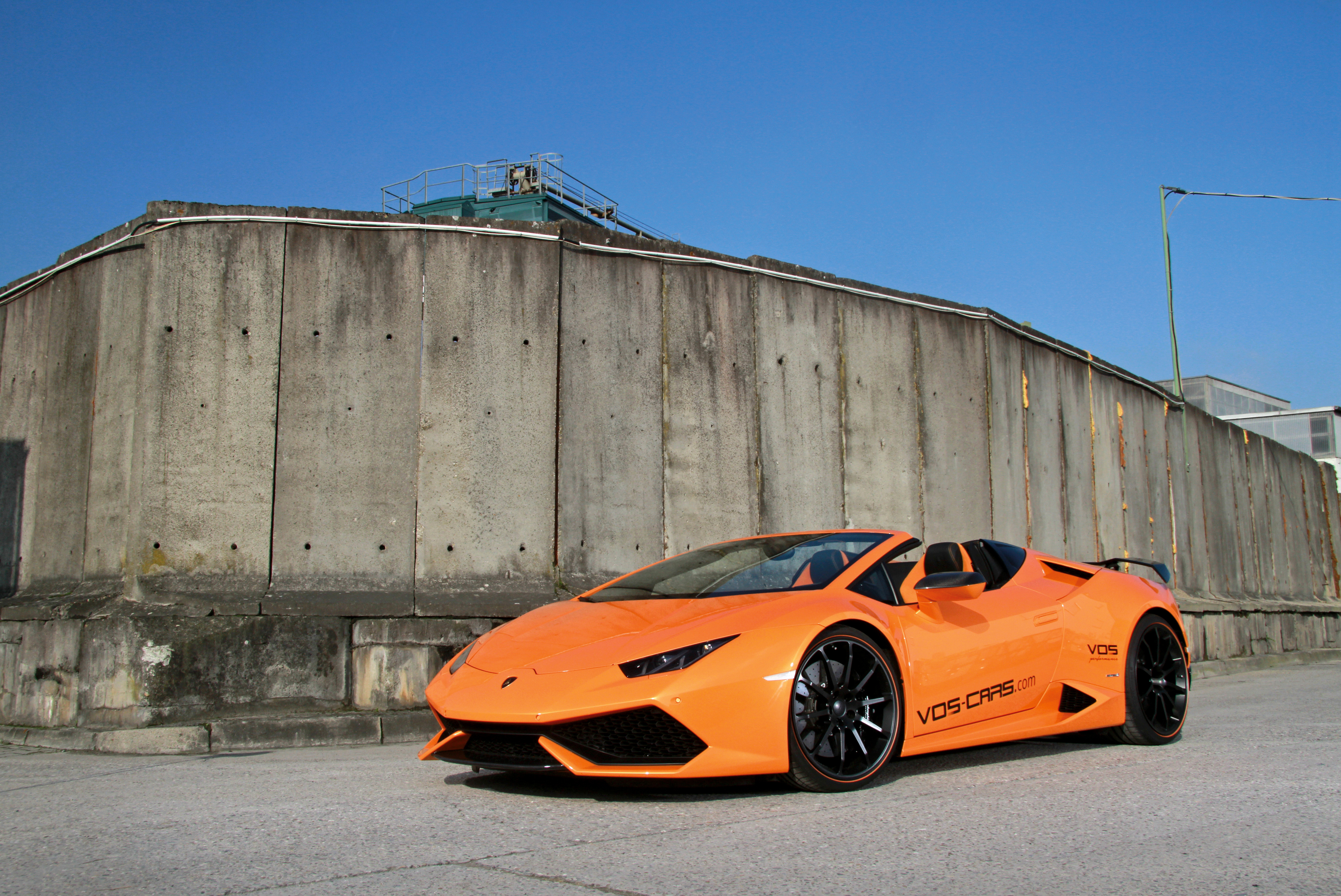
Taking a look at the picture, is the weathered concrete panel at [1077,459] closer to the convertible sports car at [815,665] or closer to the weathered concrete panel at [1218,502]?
the weathered concrete panel at [1218,502]

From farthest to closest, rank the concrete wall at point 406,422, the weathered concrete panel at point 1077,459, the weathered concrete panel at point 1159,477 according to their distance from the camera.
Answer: the weathered concrete panel at point 1159,477 < the weathered concrete panel at point 1077,459 < the concrete wall at point 406,422

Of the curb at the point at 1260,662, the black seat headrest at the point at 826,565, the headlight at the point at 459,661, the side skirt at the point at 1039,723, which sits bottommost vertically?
the curb at the point at 1260,662

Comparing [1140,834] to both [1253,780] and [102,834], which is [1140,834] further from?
[102,834]

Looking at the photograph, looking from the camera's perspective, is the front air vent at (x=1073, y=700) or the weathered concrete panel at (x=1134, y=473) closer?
the front air vent at (x=1073, y=700)

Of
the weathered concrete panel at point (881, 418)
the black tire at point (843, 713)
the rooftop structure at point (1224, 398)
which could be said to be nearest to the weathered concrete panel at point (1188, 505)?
the weathered concrete panel at point (881, 418)

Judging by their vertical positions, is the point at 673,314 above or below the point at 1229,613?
above

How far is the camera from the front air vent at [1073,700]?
16.6 feet

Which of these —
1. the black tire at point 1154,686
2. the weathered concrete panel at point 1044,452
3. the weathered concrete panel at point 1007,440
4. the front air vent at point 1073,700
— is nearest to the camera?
the front air vent at point 1073,700

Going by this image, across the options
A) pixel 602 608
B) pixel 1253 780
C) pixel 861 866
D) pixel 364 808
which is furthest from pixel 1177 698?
pixel 364 808

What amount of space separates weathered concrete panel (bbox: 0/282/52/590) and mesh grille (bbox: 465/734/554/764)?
6.41 meters

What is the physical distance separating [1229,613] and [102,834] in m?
15.3

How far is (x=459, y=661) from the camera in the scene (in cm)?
468

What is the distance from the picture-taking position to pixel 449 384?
313 inches

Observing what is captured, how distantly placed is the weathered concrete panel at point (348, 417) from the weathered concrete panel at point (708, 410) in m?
2.29
